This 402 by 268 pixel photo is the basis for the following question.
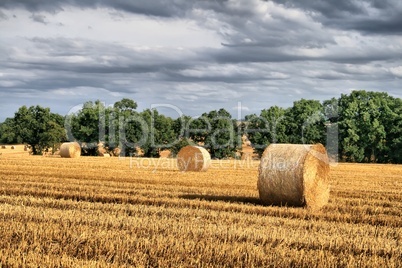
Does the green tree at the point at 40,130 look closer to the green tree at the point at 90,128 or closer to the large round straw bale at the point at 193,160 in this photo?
the green tree at the point at 90,128

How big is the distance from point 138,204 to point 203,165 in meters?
12.5

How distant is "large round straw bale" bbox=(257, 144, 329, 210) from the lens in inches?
542

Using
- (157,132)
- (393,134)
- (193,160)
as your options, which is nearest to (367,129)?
(393,134)

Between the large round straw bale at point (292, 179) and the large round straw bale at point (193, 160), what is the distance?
38.6 ft

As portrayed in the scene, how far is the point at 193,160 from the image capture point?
2655 centimetres

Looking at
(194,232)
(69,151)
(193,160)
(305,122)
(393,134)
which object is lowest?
(194,232)

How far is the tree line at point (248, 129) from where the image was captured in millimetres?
56781

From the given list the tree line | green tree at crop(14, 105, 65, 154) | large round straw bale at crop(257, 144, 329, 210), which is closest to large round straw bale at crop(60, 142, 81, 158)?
the tree line

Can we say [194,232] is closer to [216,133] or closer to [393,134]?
[393,134]

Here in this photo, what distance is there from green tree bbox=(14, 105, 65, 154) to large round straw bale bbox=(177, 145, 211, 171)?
38145 millimetres

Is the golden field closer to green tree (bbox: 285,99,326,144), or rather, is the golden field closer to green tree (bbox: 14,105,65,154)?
green tree (bbox: 285,99,326,144)

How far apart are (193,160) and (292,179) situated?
1293 centimetres

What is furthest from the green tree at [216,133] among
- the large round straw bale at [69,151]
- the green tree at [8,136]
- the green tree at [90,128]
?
the green tree at [8,136]

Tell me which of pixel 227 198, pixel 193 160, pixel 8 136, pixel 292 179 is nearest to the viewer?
pixel 292 179
